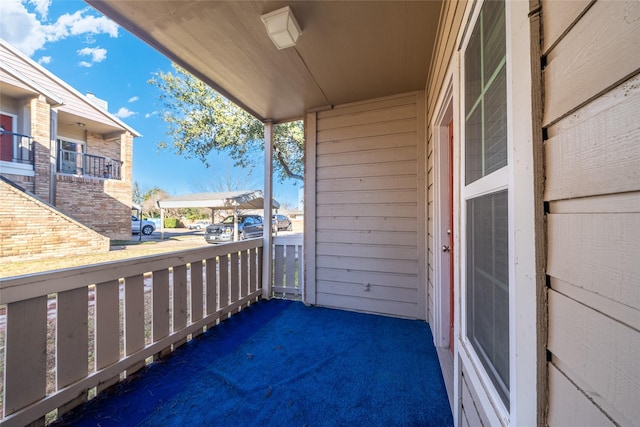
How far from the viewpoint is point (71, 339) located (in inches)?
57.7

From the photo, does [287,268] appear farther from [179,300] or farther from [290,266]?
[179,300]

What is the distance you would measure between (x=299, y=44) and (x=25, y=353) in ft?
8.54

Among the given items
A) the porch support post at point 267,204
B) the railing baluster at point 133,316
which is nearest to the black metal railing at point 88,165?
the porch support post at point 267,204

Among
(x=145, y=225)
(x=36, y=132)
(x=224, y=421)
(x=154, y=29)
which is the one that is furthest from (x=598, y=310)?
(x=145, y=225)

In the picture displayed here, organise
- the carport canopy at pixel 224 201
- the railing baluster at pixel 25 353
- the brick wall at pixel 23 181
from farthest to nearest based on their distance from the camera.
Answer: the carport canopy at pixel 224 201 < the brick wall at pixel 23 181 < the railing baluster at pixel 25 353

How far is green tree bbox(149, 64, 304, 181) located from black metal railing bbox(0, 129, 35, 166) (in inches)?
111

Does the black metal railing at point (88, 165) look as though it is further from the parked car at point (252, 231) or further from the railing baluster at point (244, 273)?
the railing baluster at point (244, 273)

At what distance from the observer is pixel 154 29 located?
1763mm

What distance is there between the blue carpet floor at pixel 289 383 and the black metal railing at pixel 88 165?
7847mm

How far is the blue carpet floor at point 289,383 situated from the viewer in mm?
1424


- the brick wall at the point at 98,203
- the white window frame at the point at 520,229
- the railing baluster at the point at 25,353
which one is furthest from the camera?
the brick wall at the point at 98,203

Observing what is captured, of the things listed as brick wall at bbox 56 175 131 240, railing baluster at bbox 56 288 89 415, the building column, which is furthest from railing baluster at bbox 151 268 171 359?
brick wall at bbox 56 175 131 240

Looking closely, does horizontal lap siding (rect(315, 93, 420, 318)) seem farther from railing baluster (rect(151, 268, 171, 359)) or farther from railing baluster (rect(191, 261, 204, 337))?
railing baluster (rect(151, 268, 171, 359))

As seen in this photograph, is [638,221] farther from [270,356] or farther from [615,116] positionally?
[270,356]
